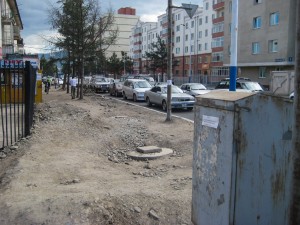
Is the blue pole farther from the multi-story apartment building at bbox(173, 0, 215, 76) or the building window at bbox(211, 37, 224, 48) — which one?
the multi-story apartment building at bbox(173, 0, 215, 76)

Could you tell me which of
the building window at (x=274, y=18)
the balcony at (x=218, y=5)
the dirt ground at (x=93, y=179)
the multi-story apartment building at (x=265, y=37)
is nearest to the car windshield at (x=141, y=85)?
the dirt ground at (x=93, y=179)

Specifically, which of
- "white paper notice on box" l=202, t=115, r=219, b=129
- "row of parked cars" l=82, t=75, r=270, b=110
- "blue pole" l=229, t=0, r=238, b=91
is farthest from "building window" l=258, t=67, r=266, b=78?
"white paper notice on box" l=202, t=115, r=219, b=129

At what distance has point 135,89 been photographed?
26703mm

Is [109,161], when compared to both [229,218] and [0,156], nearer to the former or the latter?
[0,156]

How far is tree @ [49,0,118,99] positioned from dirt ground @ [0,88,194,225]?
1483 centimetres

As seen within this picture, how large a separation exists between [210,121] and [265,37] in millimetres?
49606

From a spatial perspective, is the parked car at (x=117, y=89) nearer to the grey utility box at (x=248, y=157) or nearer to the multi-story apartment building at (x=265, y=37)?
the multi-story apartment building at (x=265, y=37)

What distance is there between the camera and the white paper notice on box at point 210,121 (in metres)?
3.43

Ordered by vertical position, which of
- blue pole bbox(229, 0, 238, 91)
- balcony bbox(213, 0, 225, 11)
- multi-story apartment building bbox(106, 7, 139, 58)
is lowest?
blue pole bbox(229, 0, 238, 91)

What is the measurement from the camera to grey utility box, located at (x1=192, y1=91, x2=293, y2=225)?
3.25m

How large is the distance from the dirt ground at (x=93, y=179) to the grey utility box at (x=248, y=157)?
1.32 meters

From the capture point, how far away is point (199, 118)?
147 inches

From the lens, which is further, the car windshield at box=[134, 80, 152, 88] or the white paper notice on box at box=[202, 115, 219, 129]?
the car windshield at box=[134, 80, 152, 88]

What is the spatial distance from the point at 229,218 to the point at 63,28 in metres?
23.4
